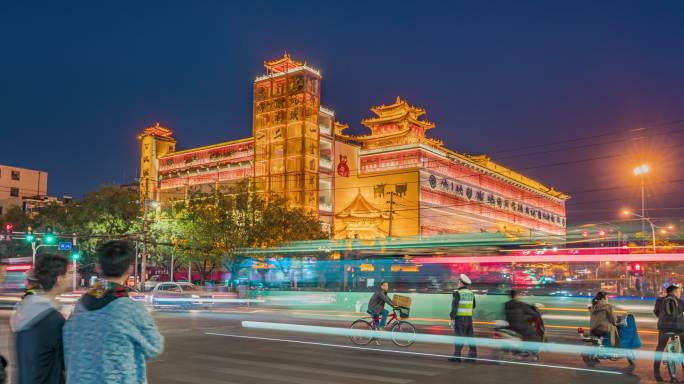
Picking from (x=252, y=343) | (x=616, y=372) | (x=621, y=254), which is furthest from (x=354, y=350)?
(x=621, y=254)

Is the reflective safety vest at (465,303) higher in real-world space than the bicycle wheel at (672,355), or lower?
higher

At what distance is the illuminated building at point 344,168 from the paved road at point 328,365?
146 ft

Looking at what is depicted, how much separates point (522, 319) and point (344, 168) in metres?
62.8

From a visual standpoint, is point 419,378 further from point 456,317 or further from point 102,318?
point 102,318

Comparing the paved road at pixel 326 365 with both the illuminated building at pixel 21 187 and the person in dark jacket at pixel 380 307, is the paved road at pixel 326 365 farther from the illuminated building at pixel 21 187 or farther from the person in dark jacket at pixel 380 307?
the illuminated building at pixel 21 187

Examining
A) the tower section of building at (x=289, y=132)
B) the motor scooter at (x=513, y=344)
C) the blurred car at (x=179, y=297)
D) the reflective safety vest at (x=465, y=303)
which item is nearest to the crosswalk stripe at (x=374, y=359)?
the reflective safety vest at (x=465, y=303)

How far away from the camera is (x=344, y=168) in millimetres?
76312

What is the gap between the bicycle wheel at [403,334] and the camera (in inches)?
635

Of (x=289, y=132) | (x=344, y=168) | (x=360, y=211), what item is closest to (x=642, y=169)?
(x=360, y=211)

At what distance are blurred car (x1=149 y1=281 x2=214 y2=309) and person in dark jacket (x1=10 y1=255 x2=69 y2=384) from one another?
94.4 feet

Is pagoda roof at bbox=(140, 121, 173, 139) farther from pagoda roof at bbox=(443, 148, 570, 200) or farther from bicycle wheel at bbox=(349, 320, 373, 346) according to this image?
bicycle wheel at bbox=(349, 320, 373, 346)

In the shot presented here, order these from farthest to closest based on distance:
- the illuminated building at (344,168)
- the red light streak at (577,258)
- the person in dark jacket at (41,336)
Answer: the illuminated building at (344,168)
the red light streak at (577,258)
the person in dark jacket at (41,336)

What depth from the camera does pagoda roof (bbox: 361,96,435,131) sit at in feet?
265

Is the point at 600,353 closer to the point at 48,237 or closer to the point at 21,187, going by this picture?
the point at 48,237
